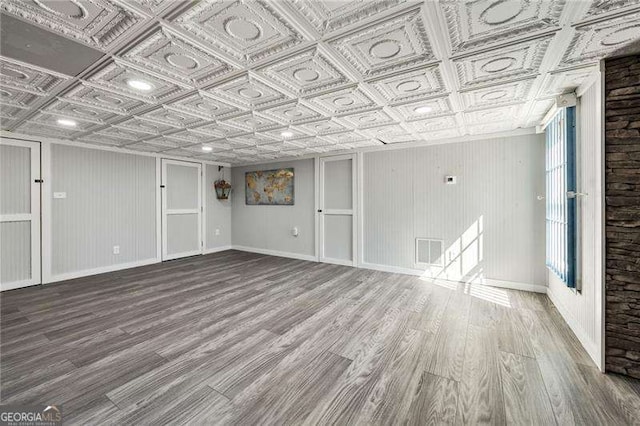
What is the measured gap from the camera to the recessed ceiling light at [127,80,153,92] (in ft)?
7.33

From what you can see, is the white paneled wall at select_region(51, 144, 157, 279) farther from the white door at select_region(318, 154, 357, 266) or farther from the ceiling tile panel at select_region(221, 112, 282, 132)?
the white door at select_region(318, 154, 357, 266)

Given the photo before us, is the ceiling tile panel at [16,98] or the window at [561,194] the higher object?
the ceiling tile panel at [16,98]

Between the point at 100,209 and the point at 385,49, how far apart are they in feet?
17.8

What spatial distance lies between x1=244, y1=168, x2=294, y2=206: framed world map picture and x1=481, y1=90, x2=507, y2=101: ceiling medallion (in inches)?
164

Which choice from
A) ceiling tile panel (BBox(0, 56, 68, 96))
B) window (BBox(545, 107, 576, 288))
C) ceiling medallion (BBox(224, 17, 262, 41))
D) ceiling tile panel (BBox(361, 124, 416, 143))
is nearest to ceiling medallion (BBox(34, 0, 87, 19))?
ceiling medallion (BBox(224, 17, 262, 41))

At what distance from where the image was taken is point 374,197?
4.96 m

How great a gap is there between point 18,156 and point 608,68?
6.95 meters

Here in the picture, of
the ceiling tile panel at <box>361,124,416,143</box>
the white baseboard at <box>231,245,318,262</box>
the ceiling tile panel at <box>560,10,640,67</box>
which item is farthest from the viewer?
the white baseboard at <box>231,245,318,262</box>

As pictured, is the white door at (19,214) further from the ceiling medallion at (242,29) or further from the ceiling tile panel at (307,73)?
the ceiling medallion at (242,29)

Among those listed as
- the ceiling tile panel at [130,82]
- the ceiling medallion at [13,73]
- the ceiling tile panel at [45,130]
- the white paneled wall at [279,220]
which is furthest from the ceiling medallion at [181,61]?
the white paneled wall at [279,220]

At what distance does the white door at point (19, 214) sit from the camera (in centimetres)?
382

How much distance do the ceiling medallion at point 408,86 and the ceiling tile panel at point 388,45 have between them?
0.29 meters

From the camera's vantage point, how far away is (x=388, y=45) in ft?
5.64

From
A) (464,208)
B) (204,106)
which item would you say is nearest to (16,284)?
(204,106)
